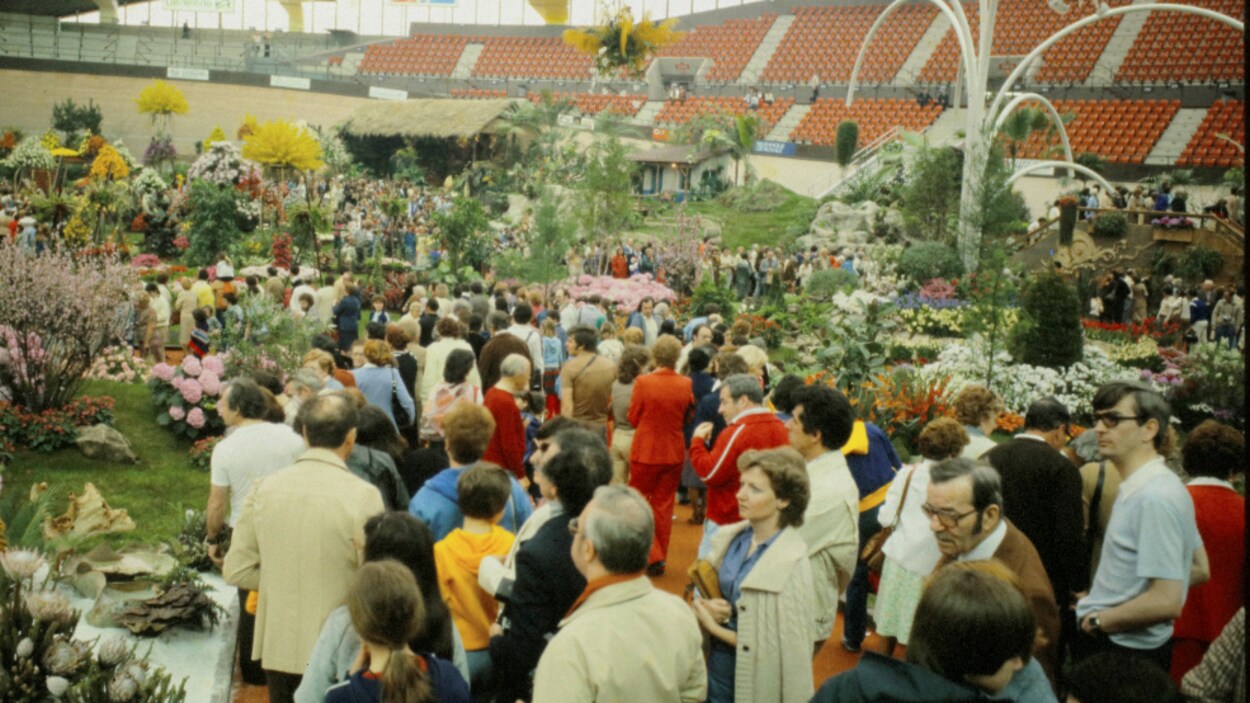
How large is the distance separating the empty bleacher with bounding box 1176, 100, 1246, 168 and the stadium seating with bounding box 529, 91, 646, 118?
61.0 ft

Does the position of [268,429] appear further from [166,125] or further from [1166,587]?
[166,125]

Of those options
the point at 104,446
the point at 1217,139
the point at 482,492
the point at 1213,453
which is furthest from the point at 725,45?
the point at 482,492

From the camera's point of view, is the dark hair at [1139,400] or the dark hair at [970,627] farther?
the dark hair at [1139,400]

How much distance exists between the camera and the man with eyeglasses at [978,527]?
3.57 meters

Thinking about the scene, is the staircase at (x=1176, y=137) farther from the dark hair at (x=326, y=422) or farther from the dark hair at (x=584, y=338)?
the dark hair at (x=326, y=422)

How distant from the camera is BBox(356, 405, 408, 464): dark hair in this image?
17.2 ft

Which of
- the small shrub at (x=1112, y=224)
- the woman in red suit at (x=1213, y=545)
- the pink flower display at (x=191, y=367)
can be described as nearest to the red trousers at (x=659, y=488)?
the woman in red suit at (x=1213, y=545)

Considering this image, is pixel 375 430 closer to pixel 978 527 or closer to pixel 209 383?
pixel 978 527

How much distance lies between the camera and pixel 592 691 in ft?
9.30

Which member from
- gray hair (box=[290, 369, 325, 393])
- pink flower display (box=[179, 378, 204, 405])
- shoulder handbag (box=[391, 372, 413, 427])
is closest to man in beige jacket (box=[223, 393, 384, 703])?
gray hair (box=[290, 369, 325, 393])

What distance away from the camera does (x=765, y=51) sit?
42469 mm

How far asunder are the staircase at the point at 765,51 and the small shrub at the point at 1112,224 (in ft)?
67.9

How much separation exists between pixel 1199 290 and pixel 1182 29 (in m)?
17.5

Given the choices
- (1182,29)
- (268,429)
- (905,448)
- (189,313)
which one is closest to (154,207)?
(189,313)
